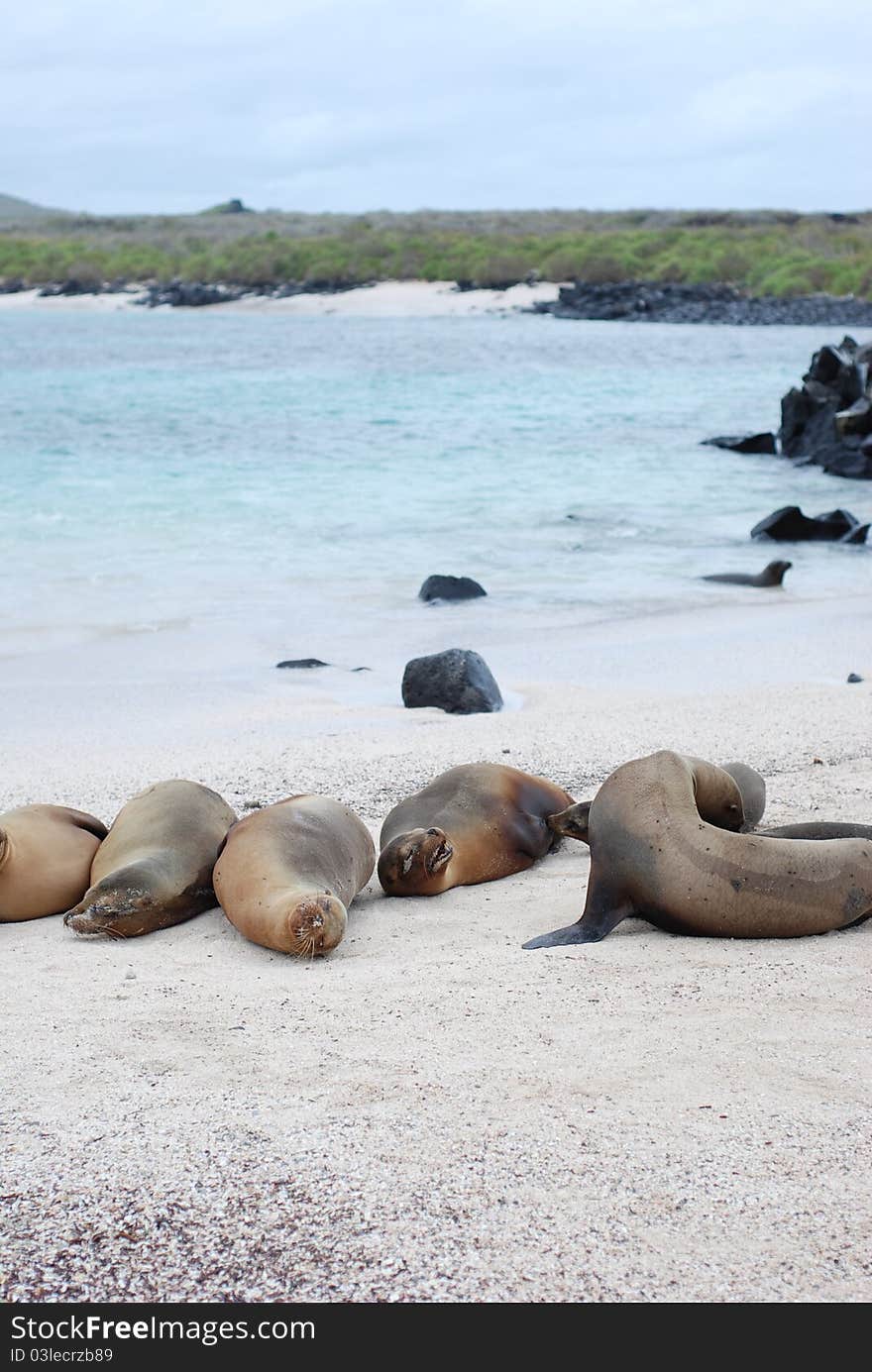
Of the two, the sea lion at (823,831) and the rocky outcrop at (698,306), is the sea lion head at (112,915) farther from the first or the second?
the rocky outcrop at (698,306)

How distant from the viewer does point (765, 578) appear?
10062 millimetres

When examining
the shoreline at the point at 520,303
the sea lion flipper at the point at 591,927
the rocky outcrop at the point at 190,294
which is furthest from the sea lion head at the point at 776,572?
the rocky outcrop at the point at 190,294

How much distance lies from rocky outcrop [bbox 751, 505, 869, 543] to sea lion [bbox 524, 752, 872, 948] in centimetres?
888

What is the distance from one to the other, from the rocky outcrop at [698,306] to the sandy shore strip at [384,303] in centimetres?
172

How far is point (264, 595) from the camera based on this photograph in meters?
9.87

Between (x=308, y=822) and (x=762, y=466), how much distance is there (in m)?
14.7

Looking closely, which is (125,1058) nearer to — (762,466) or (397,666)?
(397,666)

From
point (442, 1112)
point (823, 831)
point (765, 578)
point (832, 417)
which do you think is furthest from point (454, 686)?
point (832, 417)

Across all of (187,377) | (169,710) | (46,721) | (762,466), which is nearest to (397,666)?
(169,710)

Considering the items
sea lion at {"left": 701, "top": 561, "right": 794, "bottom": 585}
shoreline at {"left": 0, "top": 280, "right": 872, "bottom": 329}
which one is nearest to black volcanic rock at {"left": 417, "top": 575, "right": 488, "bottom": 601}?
sea lion at {"left": 701, "top": 561, "right": 794, "bottom": 585}

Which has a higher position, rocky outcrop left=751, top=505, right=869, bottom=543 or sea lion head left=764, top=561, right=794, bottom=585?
rocky outcrop left=751, top=505, right=869, bottom=543

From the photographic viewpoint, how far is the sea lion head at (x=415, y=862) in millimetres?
3660

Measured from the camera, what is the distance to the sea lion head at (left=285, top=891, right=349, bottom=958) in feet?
10.5

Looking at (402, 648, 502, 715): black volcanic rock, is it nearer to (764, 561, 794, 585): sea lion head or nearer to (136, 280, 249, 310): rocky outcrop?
(764, 561, 794, 585): sea lion head
